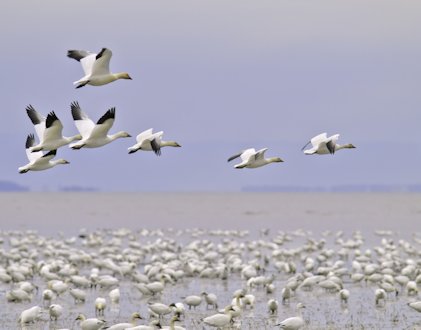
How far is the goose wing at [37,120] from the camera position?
14.7 meters

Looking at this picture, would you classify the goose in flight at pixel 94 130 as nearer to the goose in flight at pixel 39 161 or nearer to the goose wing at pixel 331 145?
the goose in flight at pixel 39 161

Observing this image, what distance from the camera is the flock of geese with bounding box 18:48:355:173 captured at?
13.8 meters

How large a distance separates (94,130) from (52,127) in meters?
0.60

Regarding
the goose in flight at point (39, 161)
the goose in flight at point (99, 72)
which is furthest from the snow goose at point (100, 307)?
the goose in flight at point (99, 72)

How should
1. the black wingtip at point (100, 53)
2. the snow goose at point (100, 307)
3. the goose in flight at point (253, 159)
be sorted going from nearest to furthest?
the black wingtip at point (100, 53) < the goose in flight at point (253, 159) < the snow goose at point (100, 307)

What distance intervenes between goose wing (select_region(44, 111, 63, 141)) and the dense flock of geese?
298cm

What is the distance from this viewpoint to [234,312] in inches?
636

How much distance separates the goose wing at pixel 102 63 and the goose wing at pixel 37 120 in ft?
4.17

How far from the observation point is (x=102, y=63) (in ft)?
46.0

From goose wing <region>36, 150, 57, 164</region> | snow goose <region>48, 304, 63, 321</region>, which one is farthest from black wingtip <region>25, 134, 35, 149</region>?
snow goose <region>48, 304, 63, 321</region>

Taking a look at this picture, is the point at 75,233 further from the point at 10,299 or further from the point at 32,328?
the point at 32,328

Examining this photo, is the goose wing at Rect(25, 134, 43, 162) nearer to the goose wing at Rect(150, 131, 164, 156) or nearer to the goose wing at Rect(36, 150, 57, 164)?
the goose wing at Rect(36, 150, 57, 164)

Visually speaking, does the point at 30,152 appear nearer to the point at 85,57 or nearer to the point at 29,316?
the point at 85,57

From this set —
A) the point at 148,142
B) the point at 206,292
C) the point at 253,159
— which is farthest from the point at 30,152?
the point at 206,292
